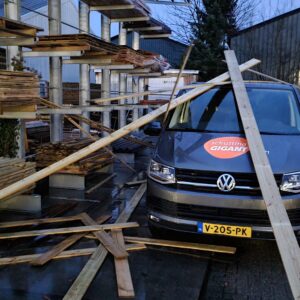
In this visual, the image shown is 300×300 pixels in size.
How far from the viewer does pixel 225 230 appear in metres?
4.55

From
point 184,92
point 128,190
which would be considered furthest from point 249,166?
point 128,190

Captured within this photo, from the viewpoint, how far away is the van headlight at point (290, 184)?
451 cm

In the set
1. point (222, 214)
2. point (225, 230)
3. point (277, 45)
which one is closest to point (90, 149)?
point (222, 214)

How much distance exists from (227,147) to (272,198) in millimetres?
1082

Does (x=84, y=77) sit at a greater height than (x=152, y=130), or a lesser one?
greater

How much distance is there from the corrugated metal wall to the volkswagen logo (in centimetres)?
1973

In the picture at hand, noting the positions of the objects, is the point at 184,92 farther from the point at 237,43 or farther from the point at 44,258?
the point at 237,43

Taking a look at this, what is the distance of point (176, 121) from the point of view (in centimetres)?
599

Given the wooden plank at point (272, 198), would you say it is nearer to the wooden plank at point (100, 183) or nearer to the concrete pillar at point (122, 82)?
the wooden plank at point (100, 183)

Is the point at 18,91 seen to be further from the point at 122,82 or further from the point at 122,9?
the point at 122,82

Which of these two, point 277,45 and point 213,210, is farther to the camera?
point 277,45

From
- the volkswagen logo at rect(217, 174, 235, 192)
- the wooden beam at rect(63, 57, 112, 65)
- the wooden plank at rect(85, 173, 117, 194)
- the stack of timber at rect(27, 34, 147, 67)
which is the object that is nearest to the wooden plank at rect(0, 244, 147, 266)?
the volkswagen logo at rect(217, 174, 235, 192)

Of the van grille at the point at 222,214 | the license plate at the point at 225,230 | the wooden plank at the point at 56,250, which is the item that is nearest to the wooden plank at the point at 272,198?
the van grille at the point at 222,214

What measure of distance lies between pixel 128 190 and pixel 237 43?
17873mm
